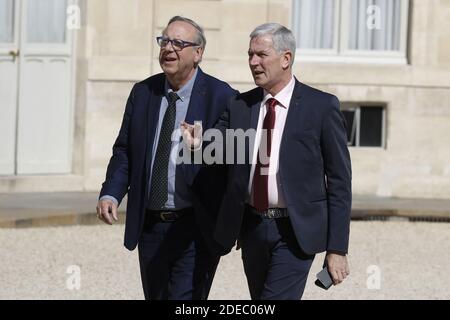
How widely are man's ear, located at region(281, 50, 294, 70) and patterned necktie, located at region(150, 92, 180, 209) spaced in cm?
67

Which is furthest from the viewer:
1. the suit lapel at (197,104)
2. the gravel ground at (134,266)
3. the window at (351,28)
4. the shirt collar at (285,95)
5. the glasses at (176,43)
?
the window at (351,28)

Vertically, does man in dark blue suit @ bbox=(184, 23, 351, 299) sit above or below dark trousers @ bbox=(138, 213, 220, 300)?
above

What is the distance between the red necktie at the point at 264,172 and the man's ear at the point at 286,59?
0.17m

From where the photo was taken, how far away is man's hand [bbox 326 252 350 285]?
5.71 metres

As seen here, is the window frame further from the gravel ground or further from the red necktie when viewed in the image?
the red necktie

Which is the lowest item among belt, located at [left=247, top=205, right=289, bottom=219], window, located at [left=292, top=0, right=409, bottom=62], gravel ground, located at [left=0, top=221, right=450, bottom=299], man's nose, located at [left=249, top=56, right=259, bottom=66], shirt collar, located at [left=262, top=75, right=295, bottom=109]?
A: gravel ground, located at [left=0, top=221, right=450, bottom=299]

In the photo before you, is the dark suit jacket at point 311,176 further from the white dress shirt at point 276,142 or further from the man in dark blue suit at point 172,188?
the man in dark blue suit at point 172,188

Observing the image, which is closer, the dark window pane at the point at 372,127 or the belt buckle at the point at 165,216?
the belt buckle at the point at 165,216

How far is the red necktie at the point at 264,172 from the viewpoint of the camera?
18.9ft

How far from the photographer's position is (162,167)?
20.1ft

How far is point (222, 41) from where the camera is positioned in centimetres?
1495

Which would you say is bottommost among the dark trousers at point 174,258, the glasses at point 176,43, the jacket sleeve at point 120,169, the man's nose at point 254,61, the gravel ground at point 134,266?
the gravel ground at point 134,266

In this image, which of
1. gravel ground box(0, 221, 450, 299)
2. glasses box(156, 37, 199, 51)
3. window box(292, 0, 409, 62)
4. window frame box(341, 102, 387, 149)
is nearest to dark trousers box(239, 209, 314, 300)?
glasses box(156, 37, 199, 51)

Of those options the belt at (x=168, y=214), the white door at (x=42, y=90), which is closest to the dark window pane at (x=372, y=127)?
the white door at (x=42, y=90)
